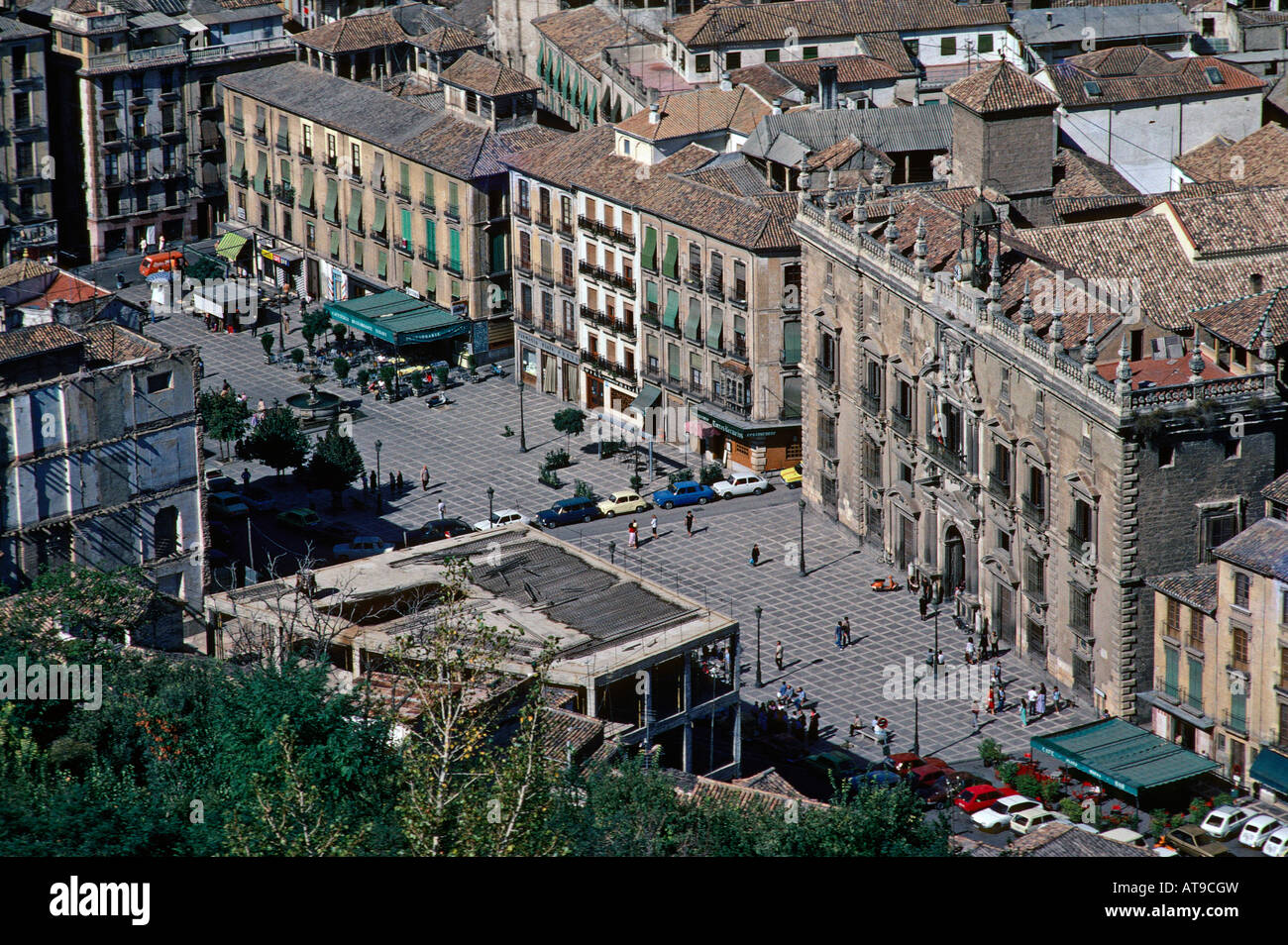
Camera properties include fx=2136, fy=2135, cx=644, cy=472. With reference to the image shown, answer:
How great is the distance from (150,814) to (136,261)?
101 metres

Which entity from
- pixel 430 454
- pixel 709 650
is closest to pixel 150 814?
pixel 709 650

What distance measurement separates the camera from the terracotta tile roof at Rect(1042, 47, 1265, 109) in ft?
389

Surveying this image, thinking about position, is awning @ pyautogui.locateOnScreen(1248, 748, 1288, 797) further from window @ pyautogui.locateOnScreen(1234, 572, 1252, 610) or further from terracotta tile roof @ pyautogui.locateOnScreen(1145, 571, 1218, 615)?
terracotta tile roof @ pyautogui.locateOnScreen(1145, 571, 1218, 615)

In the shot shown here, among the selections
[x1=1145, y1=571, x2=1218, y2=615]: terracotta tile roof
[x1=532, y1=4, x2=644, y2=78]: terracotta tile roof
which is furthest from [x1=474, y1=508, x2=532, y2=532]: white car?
[x1=532, y1=4, x2=644, y2=78]: terracotta tile roof

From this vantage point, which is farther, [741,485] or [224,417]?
[224,417]

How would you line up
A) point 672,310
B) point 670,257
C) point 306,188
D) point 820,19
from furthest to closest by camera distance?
point 820,19, point 306,188, point 672,310, point 670,257

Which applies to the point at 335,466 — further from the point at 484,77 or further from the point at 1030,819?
the point at 1030,819

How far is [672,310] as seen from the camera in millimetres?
111750

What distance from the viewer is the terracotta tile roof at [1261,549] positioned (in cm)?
7419

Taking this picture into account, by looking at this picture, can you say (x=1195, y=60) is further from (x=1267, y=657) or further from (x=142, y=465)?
(x=142, y=465)

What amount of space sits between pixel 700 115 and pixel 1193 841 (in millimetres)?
58134

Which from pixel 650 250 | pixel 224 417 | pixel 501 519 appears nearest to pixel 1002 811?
pixel 501 519

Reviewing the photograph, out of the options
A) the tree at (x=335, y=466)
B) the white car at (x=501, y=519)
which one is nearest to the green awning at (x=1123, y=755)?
the white car at (x=501, y=519)

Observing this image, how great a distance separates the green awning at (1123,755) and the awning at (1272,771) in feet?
5.82
